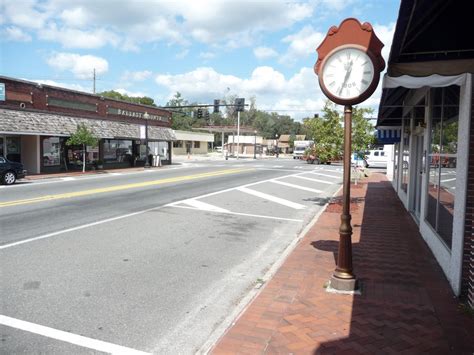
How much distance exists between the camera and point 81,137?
28188mm

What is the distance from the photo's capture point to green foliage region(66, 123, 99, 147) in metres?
28.1

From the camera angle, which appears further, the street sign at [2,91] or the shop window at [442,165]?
the street sign at [2,91]

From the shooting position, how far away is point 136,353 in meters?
4.14

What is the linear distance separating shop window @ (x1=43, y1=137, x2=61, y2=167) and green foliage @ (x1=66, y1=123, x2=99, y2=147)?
1.04 m

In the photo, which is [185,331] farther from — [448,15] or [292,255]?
[448,15]

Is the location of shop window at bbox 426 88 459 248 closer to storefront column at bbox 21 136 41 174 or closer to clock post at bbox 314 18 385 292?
clock post at bbox 314 18 385 292

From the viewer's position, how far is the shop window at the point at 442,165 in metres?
6.38

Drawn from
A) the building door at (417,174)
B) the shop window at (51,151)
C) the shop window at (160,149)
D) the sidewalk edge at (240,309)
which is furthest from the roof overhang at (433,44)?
the shop window at (160,149)

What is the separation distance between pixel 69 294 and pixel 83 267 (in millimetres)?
1227

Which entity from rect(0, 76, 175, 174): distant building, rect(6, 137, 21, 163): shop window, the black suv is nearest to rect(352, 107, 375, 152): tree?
the black suv

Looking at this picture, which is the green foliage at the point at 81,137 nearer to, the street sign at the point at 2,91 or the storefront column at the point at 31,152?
the storefront column at the point at 31,152

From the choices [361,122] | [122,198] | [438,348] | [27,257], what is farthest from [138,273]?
[361,122]

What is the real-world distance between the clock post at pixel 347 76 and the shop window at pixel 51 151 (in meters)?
25.7

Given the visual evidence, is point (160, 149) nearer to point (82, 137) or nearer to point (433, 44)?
point (82, 137)
